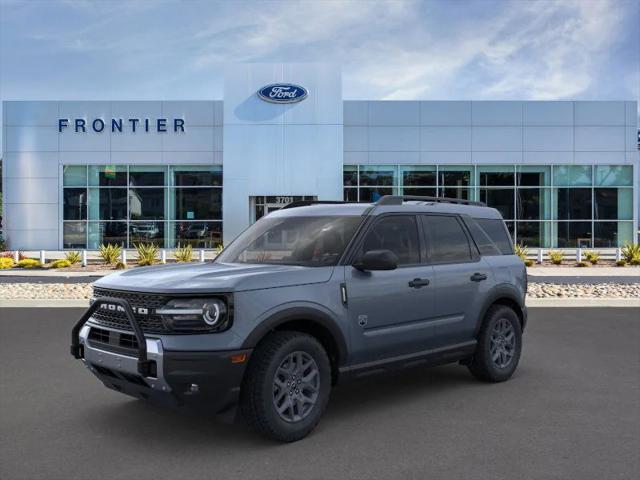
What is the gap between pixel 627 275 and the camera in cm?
1830

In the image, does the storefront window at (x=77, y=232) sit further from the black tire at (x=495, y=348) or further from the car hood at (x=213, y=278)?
the black tire at (x=495, y=348)

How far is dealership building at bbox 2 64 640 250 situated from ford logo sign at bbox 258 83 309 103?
28 cm

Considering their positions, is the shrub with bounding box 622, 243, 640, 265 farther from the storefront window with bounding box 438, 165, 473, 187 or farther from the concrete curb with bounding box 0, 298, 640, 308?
the concrete curb with bounding box 0, 298, 640, 308

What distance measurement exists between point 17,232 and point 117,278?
27.8 meters

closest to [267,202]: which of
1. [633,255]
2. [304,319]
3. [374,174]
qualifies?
[374,174]

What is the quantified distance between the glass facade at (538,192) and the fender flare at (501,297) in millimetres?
22481

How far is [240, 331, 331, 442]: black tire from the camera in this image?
4.51 metres

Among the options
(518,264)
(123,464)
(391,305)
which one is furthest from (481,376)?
(123,464)

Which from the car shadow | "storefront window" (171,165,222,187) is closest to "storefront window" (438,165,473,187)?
"storefront window" (171,165,222,187)

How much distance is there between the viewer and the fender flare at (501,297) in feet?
21.0

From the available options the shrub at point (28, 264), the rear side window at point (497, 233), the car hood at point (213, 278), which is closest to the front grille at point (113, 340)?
the car hood at point (213, 278)

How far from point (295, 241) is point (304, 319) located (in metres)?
1.01

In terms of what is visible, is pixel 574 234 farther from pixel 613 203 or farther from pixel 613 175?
pixel 613 175

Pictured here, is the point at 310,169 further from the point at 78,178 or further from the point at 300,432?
the point at 300,432
